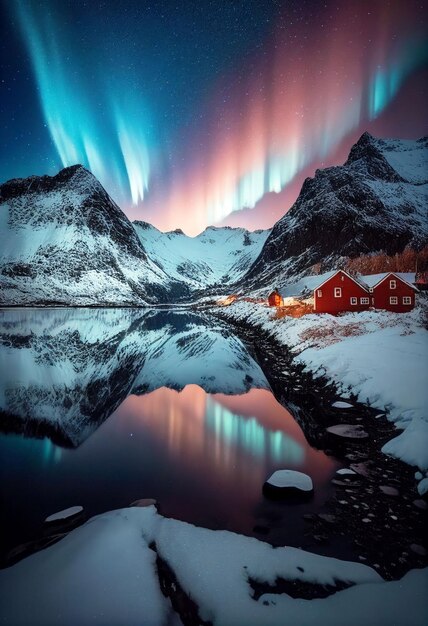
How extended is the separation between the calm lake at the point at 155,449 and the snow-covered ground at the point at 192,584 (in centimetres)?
70

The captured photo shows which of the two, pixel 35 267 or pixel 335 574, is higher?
pixel 35 267

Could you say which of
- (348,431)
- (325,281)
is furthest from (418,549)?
(325,281)

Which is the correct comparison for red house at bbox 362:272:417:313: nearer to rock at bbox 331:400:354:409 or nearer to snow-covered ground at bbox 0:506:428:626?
rock at bbox 331:400:354:409

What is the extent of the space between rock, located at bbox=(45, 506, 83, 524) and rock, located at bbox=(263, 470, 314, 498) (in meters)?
3.94

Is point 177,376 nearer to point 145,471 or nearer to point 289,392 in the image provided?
point 289,392

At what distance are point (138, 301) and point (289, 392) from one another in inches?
7377

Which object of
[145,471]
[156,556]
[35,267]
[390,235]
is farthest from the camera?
[35,267]

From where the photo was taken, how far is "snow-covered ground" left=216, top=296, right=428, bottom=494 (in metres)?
8.17

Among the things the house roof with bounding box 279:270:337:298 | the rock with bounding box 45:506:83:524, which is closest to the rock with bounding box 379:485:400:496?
the rock with bounding box 45:506:83:524

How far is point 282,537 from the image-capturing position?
5.37 metres

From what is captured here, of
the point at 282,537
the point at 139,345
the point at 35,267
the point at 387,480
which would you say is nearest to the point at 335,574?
the point at 282,537

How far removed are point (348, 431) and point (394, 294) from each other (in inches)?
1639

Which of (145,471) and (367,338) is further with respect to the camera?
(367,338)

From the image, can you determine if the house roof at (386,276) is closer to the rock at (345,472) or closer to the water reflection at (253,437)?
the water reflection at (253,437)
